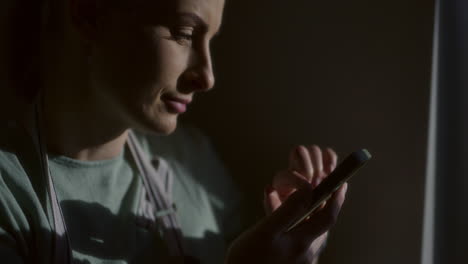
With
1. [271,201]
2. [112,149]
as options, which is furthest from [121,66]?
[271,201]

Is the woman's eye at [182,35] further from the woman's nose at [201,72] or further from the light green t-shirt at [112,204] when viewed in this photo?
the light green t-shirt at [112,204]

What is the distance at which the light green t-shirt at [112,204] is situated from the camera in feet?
2.06

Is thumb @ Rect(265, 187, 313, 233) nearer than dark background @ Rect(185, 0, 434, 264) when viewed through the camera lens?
Yes

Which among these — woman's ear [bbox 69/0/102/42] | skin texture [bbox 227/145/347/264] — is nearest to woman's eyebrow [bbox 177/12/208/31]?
woman's ear [bbox 69/0/102/42]

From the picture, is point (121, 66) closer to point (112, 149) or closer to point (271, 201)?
point (112, 149)

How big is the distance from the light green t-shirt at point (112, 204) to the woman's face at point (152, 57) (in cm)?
11

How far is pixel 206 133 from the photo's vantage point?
99cm

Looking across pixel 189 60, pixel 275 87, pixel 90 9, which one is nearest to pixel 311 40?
pixel 275 87

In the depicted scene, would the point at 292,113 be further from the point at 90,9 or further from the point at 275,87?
the point at 90,9

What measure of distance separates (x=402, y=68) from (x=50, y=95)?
18.9 inches

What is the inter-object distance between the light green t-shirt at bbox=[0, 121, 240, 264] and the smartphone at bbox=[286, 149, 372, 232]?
231mm

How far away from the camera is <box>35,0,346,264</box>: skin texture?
602mm

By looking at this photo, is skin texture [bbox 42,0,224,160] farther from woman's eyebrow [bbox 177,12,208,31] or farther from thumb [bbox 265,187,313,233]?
thumb [bbox 265,187,313,233]

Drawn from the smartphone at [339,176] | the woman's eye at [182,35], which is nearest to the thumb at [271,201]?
the smartphone at [339,176]
